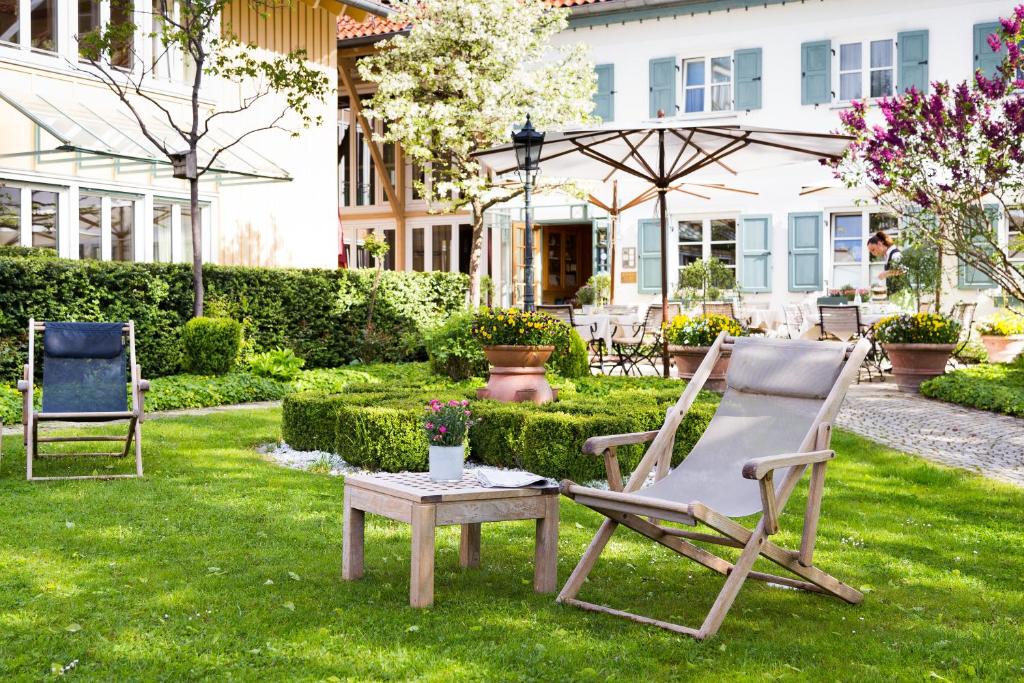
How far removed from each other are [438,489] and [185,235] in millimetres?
Answer: 11336

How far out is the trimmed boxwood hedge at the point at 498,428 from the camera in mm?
6582

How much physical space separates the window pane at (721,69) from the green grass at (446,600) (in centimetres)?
1440

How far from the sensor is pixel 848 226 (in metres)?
18.5

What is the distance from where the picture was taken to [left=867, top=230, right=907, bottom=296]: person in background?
16.8 meters

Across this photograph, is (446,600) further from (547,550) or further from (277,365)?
(277,365)

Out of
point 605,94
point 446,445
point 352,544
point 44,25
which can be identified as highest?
point 605,94

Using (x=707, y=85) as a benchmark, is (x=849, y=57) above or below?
above

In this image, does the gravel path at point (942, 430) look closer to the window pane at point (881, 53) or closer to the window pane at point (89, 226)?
the window pane at point (881, 53)

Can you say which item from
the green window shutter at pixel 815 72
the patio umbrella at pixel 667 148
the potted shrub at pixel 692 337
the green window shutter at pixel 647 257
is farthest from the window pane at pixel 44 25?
the green window shutter at pixel 815 72

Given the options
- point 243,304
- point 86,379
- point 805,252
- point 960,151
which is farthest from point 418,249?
point 86,379

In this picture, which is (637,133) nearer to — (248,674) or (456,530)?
(456,530)

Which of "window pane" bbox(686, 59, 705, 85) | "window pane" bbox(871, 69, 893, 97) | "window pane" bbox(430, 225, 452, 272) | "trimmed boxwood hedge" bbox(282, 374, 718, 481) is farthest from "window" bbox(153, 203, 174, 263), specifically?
"window pane" bbox(871, 69, 893, 97)

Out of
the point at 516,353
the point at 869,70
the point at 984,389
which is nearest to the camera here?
the point at 516,353

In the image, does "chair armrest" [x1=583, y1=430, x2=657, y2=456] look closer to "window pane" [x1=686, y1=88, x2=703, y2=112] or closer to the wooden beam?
"window pane" [x1=686, y1=88, x2=703, y2=112]
